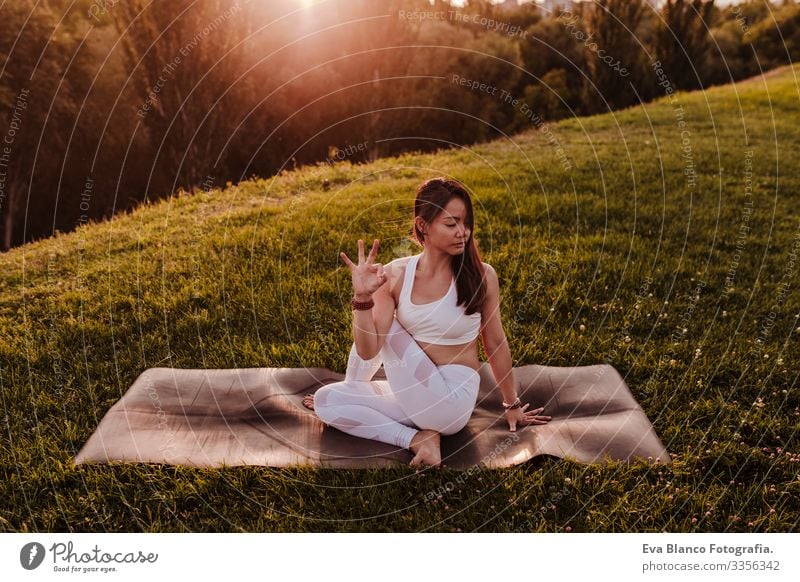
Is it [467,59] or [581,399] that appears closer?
[581,399]

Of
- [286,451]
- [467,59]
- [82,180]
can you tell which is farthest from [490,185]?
[82,180]

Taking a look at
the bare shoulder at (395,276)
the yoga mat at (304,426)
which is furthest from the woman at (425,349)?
the yoga mat at (304,426)

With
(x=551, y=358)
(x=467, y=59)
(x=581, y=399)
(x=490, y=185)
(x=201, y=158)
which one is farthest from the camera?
(x=467, y=59)

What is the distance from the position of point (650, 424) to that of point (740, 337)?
58.7 inches

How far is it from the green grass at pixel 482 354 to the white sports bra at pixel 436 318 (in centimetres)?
72

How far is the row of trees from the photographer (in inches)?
414

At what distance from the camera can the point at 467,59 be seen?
523 inches

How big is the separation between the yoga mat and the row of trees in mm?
5980

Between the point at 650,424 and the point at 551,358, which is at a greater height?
the point at 551,358

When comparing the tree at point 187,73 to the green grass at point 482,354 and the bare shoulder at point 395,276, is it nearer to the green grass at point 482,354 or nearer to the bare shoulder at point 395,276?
the green grass at point 482,354

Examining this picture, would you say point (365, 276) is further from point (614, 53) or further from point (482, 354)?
point (614, 53)

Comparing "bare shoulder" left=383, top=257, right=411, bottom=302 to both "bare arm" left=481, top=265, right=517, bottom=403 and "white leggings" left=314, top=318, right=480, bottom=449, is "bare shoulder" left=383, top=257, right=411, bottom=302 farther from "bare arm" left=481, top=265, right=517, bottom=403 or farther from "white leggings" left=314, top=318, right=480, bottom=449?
"bare arm" left=481, top=265, right=517, bottom=403

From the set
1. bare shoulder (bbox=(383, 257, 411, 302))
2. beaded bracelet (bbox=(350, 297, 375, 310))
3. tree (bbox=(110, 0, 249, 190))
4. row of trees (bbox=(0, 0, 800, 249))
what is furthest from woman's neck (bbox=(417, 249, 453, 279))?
tree (bbox=(110, 0, 249, 190))
